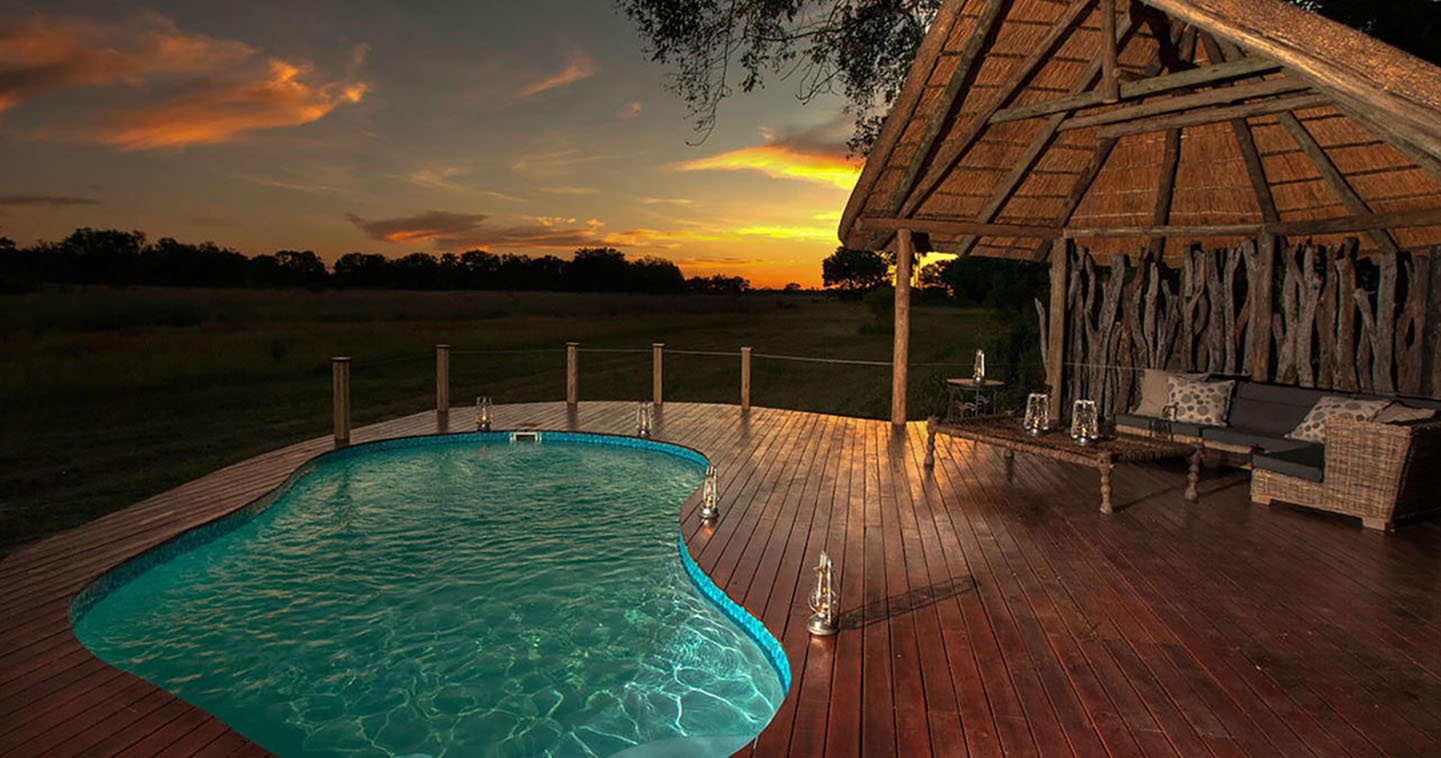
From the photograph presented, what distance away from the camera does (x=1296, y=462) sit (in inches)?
199

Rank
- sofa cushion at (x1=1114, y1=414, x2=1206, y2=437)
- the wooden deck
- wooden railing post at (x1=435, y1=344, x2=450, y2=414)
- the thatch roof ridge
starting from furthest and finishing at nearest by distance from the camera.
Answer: wooden railing post at (x1=435, y1=344, x2=450, y2=414) → sofa cushion at (x1=1114, y1=414, x2=1206, y2=437) → the thatch roof ridge → the wooden deck

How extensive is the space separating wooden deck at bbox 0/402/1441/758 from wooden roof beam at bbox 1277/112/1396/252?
9.88ft

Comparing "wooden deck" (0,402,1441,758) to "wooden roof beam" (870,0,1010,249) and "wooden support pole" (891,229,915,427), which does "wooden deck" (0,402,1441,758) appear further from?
"wooden roof beam" (870,0,1010,249)

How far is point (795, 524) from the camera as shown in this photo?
4793mm

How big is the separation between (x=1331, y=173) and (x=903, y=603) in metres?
6.46

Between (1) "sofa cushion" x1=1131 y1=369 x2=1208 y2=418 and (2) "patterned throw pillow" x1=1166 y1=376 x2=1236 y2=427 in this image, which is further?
(1) "sofa cushion" x1=1131 y1=369 x2=1208 y2=418

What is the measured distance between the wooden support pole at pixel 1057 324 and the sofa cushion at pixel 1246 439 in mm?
2408

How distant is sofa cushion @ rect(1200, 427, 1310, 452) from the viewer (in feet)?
18.9

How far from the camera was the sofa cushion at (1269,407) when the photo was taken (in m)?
6.21

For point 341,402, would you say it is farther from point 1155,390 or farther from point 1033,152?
point 1155,390

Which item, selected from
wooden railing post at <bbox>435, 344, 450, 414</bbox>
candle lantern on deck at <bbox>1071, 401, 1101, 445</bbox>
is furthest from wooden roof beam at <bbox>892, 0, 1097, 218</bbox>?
wooden railing post at <bbox>435, 344, 450, 414</bbox>

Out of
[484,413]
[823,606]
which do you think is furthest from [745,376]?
[823,606]

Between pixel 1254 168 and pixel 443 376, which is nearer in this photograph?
pixel 1254 168

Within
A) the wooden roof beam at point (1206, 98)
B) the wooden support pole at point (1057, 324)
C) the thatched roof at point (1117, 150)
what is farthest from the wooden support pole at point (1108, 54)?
the wooden support pole at point (1057, 324)
